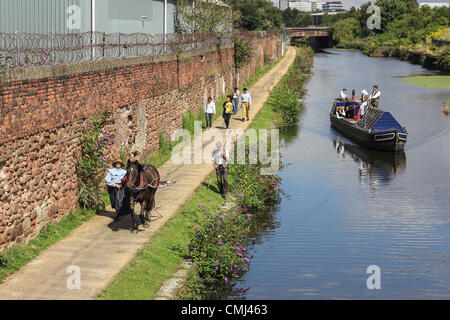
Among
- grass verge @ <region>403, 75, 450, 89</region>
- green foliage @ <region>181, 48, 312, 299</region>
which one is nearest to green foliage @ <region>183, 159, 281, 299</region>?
green foliage @ <region>181, 48, 312, 299</region>

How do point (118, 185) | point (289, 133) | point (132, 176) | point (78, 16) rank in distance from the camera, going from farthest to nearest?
point (289, 133) → point (78, 16) → point (118, 185) → point (132, 176)

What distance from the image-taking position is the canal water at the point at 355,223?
585 inches

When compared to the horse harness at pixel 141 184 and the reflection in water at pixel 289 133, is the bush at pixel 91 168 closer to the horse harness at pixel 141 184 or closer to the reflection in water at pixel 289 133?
the horse harness at pixel 141 184

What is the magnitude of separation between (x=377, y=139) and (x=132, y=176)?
734 inches

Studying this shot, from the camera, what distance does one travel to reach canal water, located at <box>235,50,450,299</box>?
48.8 ft

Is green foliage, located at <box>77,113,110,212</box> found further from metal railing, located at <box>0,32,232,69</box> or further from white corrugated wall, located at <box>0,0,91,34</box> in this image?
white corrugated wall, located at <box>0,0,91,34</box>

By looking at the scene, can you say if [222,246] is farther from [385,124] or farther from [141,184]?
[385,124]

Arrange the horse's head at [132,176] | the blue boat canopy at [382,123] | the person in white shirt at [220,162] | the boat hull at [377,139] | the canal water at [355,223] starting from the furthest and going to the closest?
the blue boat canopy at [382,123]
the boat hull at [377,139]
the person in white shirt at [220,162]
the canal water at [355,223]
the horse's head at [132,176]

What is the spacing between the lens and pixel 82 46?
17.2 meters

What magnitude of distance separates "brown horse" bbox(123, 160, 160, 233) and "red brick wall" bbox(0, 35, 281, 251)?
0.48 meters

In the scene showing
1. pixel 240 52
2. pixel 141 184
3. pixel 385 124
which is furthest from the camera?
pixel 240 52

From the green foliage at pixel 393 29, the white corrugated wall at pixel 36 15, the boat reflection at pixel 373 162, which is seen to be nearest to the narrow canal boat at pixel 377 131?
the boat reflection at pixel 373 162

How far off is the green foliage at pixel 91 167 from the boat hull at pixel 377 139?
54.1ft

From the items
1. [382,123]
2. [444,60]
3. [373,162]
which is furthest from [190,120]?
[444,60]
